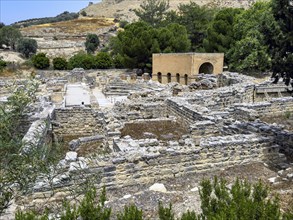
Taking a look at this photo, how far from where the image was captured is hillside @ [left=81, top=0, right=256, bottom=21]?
3900 inches

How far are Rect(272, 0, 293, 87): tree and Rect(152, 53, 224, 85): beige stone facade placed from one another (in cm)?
1983

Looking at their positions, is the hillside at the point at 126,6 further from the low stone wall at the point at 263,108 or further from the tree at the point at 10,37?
the low stone wall at the point at 263,108

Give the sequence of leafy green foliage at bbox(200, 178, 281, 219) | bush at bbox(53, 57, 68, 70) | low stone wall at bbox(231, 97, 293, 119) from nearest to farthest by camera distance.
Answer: leafy green foliage at bbox(200, 178, 281, 219) < low stone wall at bbox(231, 97, 293, 119) < bush at bbox(53, 57, 68, 70)

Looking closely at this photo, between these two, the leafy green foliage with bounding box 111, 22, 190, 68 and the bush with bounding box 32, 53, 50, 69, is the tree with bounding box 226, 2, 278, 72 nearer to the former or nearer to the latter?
the leafy green foliage with bounding box 111, 22, 190, 68

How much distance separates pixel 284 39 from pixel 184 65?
836 inches

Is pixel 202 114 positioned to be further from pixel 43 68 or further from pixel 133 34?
pixel 43 68

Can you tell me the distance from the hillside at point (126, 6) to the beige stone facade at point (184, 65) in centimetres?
7105

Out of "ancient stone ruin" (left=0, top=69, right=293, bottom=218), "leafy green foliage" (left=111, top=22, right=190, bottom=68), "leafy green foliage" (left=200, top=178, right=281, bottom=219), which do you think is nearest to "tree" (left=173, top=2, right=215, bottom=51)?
"leafy green foliage" (left=111, top=22, right=190, bottom=68)

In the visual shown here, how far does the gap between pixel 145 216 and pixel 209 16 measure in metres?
45.5

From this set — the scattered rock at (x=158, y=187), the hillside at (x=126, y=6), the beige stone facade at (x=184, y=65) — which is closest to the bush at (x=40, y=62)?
the beige stone facade at (x=184, y=65)

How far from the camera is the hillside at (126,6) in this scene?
99.1m

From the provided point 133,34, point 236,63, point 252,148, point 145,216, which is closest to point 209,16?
point 133,34

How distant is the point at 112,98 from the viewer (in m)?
21.8

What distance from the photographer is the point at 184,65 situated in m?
29.5
